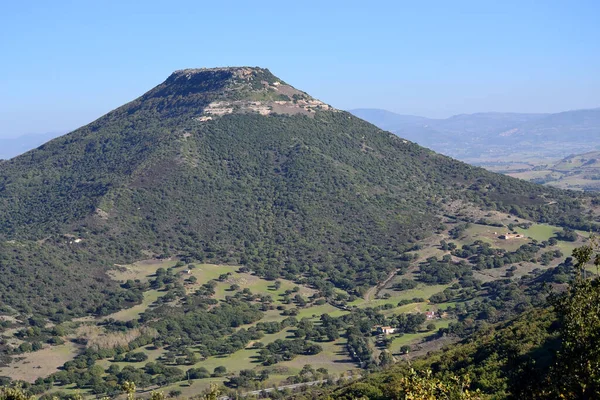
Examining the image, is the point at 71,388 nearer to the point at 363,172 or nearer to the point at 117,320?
the point at 117,320

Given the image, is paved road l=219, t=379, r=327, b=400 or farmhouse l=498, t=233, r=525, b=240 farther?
farmhouse l=498, t=233, r=525, b=240

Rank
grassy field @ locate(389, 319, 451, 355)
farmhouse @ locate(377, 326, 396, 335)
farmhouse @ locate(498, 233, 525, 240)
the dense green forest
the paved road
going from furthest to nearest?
farmhouse @ locate(498, 233, 525, 240) → farmhouse @ locate(377, 326, 396, 335) → grassy field @ locate(389, 319, 451, 355) → the dense green forest → the paved road

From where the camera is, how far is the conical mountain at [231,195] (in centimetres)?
10312

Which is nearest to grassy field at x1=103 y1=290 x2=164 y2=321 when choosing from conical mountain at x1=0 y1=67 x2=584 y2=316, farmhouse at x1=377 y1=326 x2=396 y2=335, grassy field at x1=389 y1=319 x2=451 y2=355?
conical mountain at x1=0 y1=67 x2=584 y2=316

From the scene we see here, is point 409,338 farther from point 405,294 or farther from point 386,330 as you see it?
point 405,294

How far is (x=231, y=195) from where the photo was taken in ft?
416

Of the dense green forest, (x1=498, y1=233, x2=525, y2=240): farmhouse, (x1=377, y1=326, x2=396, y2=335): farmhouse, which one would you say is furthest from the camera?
(x1=498, y1=233, x2=525, y2=240): farmhouse

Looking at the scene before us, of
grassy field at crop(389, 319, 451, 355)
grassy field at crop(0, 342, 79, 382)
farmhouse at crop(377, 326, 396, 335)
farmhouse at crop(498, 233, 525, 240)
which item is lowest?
grassy field at crop(389, 319, 451, 355)

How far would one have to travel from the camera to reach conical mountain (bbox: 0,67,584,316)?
103125 mm

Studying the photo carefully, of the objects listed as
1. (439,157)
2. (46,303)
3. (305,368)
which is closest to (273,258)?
(46,303)

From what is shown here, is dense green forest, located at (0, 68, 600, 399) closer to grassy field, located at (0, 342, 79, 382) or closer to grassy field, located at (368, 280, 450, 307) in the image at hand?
grassy field, located at (368, 280, 450, 307)

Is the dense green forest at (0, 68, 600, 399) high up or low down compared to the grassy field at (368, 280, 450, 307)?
up

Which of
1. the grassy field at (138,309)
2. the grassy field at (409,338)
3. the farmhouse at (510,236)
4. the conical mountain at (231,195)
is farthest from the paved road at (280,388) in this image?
the farmhouse at (510,236)

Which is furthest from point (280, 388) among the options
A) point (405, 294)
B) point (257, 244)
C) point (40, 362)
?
point (257, 244)
